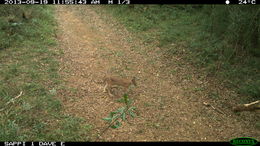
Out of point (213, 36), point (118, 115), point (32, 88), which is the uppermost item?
point (213, 36)

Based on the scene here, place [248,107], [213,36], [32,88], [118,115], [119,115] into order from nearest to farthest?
[119,115], [118,115], [248,107], [32,88], [213,36]

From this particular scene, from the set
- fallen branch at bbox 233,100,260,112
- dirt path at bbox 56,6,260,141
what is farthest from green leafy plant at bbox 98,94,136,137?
fallen branch at bbox 233,100,260,112

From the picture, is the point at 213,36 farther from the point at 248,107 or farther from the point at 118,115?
the point at 118,115

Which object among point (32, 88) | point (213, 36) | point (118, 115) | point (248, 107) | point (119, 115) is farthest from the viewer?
point (213, 36)

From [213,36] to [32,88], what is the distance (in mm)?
6506

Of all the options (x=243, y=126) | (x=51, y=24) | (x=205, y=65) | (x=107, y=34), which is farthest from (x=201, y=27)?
(x=51, y=24)

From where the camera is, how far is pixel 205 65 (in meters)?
7.64

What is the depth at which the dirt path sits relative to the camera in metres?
5.08

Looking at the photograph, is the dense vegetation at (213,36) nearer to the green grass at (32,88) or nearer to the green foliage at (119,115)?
the green foliage at (119,115)

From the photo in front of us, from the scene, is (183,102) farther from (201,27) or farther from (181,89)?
(201,27)

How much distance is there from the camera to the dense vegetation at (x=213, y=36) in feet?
22.2

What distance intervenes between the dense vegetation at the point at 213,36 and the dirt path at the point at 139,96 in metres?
0.95

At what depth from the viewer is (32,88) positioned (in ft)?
20.5

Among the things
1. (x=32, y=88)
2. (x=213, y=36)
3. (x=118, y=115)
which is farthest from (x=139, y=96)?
(x=213, y=36)
